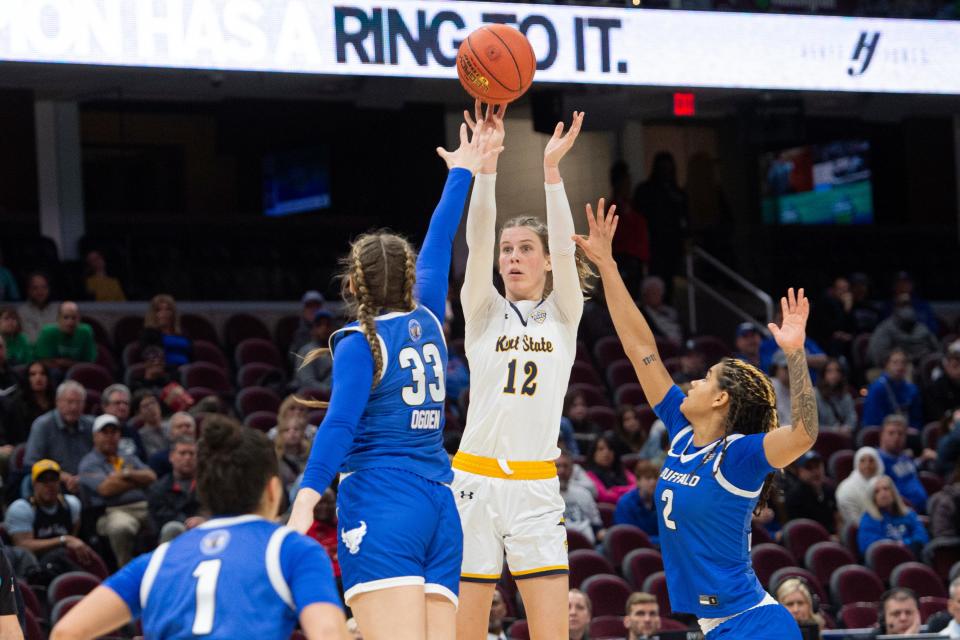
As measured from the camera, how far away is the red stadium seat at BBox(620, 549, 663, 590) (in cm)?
1039

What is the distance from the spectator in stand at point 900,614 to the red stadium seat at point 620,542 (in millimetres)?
1901

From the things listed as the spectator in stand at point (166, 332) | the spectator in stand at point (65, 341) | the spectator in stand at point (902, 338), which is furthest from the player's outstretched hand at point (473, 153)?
the spectator in stand at point (902, 338)

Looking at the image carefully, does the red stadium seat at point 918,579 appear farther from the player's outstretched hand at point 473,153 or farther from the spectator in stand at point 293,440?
the player's outstretched hand at point 473,153

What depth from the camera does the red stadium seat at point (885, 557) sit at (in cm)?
1134

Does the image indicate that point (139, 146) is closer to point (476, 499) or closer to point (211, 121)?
point (211, 121)

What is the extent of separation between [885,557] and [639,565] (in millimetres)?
2202

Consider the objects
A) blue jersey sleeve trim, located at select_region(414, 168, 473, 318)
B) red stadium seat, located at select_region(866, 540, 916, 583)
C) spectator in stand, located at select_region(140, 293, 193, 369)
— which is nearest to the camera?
blue jersey sleeve trim, located at select_region(414, 168, 473, 318)

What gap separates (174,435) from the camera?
10164mm

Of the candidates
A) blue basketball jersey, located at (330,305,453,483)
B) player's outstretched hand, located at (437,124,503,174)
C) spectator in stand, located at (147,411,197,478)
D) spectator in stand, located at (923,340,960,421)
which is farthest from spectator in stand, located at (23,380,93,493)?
spectator in stand, located at (923,340,960,421)

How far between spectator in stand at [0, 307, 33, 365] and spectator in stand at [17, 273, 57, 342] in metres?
1.00

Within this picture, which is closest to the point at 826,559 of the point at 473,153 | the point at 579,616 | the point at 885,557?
the point at 885,557

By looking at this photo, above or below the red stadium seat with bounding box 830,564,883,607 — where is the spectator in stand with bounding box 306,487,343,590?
above

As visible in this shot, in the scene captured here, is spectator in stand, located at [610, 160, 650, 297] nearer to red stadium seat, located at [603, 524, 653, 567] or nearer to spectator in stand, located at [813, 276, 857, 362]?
spectator in stand, located at [813, 276, 857, 362]

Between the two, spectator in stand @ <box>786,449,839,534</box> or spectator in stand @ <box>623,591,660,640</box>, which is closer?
spectator in stand @ <box>623,591,660,640</box>
